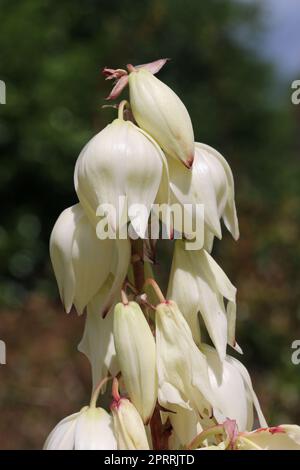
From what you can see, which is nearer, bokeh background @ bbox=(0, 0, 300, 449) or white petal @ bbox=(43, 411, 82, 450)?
white petal @ bbox=(43, 411, 82, 450)

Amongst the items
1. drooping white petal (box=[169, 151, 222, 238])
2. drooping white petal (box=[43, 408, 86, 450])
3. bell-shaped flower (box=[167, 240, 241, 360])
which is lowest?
drooping white petal (box=[43, 408, 86, 450])

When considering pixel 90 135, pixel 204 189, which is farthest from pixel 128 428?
pixel 90 135

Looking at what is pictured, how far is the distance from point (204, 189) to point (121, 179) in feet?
0.28

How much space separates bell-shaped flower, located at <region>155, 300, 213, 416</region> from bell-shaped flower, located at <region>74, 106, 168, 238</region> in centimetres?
9

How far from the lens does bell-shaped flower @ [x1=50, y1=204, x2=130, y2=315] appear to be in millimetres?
791

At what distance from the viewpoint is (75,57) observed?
709 centimetres

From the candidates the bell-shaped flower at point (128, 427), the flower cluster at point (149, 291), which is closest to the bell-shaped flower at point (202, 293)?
the flower cluster at point (149, 291)

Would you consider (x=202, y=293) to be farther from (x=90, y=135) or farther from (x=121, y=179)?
(x=90, y=135)

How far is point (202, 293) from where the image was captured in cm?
82

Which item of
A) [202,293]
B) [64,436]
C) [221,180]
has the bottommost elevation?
[64,436]

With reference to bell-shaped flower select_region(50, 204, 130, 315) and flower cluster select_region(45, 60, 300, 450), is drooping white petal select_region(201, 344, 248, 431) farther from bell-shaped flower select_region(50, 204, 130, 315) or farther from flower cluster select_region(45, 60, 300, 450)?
bell-shaped flower select_region(50, 204, 130, 315)

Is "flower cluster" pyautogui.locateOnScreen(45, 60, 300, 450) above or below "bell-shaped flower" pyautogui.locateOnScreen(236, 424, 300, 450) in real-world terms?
above

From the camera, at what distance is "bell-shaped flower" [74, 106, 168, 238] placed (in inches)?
29.6

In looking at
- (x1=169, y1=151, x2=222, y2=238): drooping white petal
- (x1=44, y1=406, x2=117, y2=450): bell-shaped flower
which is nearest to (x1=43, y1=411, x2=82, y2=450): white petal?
(x1=44, y1=406, x2=117, y2=450): bell-shaped flower
